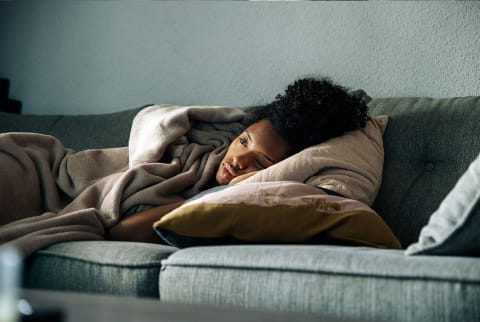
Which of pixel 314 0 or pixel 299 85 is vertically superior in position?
pixel 314 0

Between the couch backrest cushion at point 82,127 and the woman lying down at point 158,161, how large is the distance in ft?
0.77

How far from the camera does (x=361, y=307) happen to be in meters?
0.98

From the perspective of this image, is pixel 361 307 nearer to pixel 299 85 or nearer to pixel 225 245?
pixel 225 245

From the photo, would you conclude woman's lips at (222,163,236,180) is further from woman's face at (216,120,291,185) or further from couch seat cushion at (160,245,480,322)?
couch seat cushion at (160,245,480,322)

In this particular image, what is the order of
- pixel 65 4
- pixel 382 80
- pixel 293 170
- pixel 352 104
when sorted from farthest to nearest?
pixel 65 4 → pixel 382 80 → pixel 352 104 → pixel 293 170

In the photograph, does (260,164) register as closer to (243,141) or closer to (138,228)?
(243,141)

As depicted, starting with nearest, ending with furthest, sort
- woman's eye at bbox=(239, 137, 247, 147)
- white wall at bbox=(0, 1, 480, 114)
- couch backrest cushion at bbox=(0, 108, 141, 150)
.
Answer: woman's eye at bbox=(239, 137, 247, 147) < white wall at bbox=(0, 1, 480, 114) < couch backrest cushion at bbox=(0, 108, 141, 150)

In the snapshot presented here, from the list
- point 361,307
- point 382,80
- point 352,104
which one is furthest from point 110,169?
point 361,307

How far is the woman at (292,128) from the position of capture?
1.75m

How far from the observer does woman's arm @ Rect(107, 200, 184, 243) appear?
1624 millimetres

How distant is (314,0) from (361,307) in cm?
143

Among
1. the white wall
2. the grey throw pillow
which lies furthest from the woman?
the grey throw pillow

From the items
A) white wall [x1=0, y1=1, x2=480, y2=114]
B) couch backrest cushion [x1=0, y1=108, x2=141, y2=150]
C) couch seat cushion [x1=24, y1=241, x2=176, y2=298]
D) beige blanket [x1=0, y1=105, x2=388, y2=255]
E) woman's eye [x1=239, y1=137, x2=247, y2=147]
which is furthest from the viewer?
couch backrest cushion [x1=0, y1=108, x2=141, y2=150]

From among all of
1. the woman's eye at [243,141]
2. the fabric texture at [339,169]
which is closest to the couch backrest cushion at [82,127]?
the woman's eye at [243,141]
